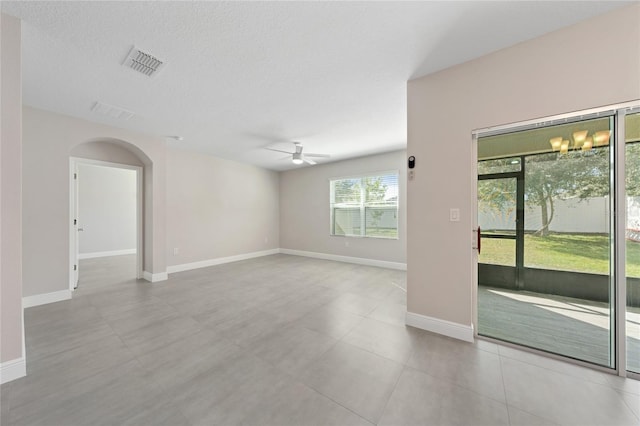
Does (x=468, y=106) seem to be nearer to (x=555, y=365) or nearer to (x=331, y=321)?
(x=555, y=365)

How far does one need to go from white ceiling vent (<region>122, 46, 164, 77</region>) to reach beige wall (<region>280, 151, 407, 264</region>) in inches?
175

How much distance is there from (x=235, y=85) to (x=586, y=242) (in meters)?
3.76

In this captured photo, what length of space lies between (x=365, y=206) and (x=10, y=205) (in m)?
5.39

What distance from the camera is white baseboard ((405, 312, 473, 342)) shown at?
221 cm

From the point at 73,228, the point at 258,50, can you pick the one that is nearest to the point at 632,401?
the point at 258,50

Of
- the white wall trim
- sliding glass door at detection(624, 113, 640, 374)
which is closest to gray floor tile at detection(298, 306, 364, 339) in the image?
sliding glass door at detection(624, 113, 640, 374)

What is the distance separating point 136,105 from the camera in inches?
120

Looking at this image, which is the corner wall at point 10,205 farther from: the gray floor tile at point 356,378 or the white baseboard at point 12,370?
the gray floor tile at point 356,378

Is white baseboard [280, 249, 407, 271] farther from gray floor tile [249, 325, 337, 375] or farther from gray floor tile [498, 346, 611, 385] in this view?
gray floor tile [249, 325, 337, 375]

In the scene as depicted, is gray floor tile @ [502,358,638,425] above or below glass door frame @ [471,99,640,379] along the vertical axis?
below

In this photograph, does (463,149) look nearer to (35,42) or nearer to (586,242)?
(586,242)

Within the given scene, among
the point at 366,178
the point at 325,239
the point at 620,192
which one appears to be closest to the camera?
the point at 620,192

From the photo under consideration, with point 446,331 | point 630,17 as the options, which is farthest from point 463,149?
point 446,331

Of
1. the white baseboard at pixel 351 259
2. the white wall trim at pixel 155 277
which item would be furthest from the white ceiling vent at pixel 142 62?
the white baseboard at pixel 351 259
